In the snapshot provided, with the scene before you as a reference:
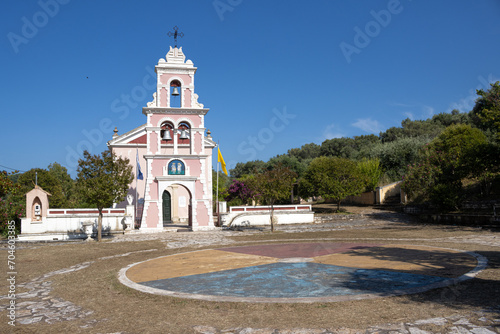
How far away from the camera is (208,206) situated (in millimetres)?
31078

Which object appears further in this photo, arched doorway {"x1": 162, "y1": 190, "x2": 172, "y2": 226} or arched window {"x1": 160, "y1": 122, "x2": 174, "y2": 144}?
arched doorway {"x1": 162, "y1": 190, "x2": 172, "y2": 226}

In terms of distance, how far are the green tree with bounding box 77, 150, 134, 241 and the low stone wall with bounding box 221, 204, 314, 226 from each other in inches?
436

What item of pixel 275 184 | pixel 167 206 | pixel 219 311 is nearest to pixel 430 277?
pixel 219 311

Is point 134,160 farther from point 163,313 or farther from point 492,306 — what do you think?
point 492,306

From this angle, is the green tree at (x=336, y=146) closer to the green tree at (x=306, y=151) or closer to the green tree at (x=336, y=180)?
the green tree at (x=306, y=151)

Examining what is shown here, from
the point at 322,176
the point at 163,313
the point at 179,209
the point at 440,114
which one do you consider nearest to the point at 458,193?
the point at 322,176

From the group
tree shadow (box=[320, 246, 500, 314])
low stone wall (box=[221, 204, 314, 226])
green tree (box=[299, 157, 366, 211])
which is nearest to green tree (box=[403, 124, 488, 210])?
green tree (box=[299, 157, 366, 211])

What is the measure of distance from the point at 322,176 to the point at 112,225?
22397mm

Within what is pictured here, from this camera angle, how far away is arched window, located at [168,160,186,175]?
3092cm

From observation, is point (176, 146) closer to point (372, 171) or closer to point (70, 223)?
point (70, 223)

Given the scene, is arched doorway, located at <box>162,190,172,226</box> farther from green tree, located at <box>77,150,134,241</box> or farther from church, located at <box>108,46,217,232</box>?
green tree, located at <box>77,150,134,241</box>

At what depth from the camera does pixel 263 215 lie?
110 feet

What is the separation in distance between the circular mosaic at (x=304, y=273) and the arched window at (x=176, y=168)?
16417mm

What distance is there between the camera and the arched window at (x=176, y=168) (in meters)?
30.9
